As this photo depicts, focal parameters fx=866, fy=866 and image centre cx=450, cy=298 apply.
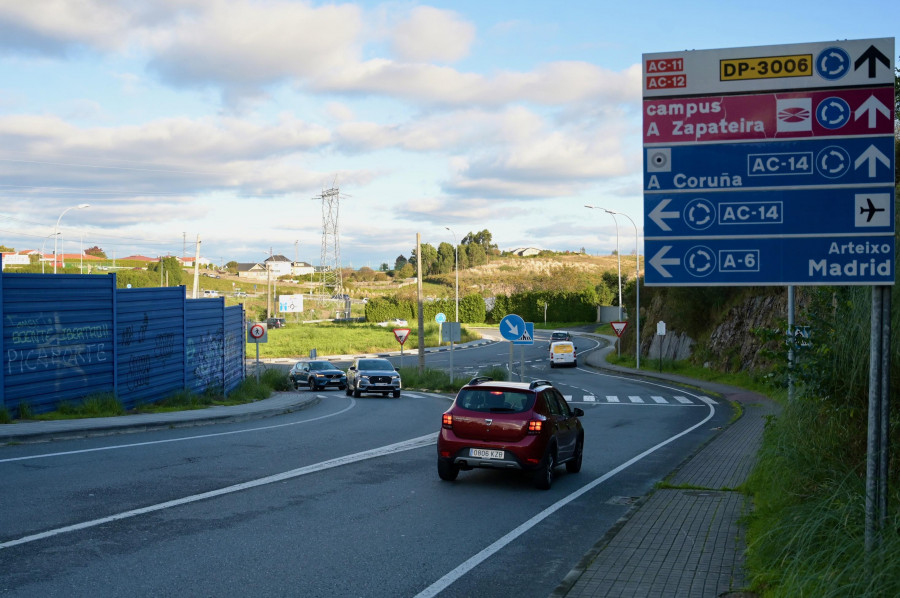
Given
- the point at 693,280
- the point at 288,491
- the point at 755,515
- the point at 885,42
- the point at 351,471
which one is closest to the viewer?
the point at 885,42

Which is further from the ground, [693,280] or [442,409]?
[693,280]

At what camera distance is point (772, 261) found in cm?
707

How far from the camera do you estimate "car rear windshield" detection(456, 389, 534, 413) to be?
12.9 meters

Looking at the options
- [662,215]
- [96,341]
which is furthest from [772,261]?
[96,341]

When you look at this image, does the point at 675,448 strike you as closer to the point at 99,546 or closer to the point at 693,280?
the point at 693,280

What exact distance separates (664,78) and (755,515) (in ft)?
16.0

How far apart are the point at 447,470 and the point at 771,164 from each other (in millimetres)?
7327

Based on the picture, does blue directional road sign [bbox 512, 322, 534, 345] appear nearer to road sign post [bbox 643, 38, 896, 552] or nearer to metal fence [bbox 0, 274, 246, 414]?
metal fence [bbox 0, 274, 246, 414]

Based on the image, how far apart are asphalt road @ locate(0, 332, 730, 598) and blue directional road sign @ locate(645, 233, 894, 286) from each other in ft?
9.76

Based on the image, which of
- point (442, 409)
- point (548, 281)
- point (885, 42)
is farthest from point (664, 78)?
point (548, 281)

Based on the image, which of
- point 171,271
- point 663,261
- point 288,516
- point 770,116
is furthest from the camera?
point 171,271

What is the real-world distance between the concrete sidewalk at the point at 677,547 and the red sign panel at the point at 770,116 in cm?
378

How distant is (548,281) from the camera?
134m

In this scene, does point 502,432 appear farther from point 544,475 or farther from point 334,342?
point 334,342
